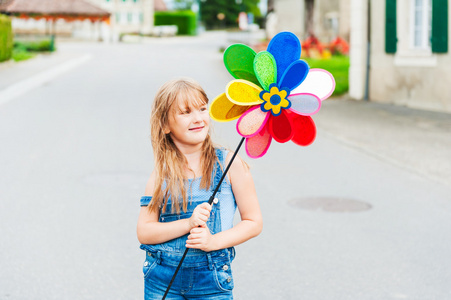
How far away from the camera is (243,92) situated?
2.52 meters

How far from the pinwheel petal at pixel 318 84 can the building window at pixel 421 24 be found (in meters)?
14.2

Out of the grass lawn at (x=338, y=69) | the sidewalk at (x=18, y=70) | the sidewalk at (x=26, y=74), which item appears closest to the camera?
the grass lawn at (x=338, y=69)

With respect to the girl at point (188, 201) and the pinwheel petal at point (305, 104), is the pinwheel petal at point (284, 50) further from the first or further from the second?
the girl at point (188, 201)

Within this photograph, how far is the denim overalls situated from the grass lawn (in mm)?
15805

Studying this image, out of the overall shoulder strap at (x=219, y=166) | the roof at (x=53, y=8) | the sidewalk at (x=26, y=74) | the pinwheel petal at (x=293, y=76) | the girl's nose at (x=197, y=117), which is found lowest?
the overall shoulder strap at (x=219, y=166)

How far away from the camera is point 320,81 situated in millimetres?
2572

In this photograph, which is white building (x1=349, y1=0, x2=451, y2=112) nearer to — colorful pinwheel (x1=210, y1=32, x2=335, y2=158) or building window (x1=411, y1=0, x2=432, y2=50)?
building window (x1=411, y1=0, x2=432, y2=50)

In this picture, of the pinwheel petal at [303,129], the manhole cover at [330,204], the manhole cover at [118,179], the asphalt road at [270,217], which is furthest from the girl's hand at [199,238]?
the manhole cover at [118,179]

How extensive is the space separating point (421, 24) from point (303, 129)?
1451cm

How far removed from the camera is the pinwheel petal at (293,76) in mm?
2496

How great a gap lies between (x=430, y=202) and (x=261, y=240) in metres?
2.23

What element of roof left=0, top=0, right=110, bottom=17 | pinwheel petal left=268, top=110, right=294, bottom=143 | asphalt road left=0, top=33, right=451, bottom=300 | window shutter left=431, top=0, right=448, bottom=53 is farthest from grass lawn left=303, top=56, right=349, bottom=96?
roof left=0, top=0, right=110, bottom=17

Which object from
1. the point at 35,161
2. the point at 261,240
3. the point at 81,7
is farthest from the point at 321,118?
the point at 81,7

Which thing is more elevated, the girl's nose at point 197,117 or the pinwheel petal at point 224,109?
the pinwheel petal at point 224,109
